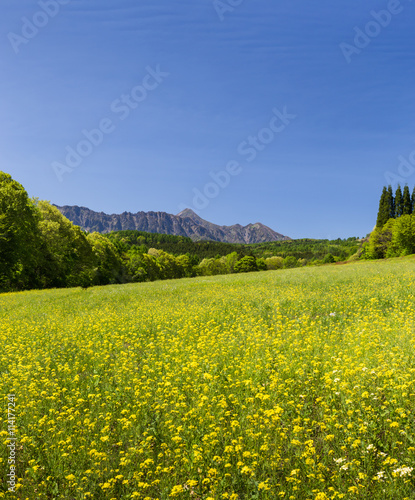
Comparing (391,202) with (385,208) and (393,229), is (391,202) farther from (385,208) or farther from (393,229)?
(393,229)

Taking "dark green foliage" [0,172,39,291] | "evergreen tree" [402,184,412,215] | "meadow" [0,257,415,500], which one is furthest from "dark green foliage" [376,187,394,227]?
"meadow" [0,257,415,500]

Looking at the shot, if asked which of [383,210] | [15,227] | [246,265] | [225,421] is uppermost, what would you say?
[383,210]

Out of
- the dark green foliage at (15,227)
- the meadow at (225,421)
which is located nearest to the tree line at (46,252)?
the dark green foliage at (15,227)

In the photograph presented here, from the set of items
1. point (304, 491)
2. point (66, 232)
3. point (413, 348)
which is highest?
point (66, 232)

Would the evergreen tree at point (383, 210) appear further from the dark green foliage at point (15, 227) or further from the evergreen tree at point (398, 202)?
the dark green foliage at point (15, 227)

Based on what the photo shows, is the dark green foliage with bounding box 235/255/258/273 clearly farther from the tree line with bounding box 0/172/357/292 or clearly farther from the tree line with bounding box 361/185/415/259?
the tree line with bounding box 0/172/357/292

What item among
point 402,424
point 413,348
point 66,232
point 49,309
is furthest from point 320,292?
point 66,232

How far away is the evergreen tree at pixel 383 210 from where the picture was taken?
10138 cm

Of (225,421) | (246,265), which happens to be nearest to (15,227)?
(225,421)

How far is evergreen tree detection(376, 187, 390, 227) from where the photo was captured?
101375 millimetres

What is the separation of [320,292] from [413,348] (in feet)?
35.9

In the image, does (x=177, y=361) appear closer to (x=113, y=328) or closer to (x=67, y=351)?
(x=67, y=351)

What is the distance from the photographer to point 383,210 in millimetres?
102688

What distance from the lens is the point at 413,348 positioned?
22.3ft
